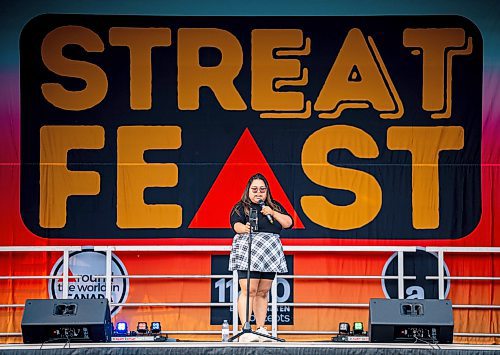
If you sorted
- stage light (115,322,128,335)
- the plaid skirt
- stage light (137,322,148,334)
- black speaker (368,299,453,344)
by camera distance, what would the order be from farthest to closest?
stage light (137,322,148,334), stage light (115,322,128,335), the plaid skirt, black speaker (368,299,453,344)

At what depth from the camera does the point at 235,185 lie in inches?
361

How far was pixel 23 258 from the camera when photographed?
9.13 m

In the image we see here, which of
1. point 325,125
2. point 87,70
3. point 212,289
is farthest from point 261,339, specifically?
point 87,70

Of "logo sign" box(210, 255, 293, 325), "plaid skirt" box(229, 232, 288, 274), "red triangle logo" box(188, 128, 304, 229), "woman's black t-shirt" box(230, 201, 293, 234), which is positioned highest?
"red triangle logo" box(188, 128, 304, 229)

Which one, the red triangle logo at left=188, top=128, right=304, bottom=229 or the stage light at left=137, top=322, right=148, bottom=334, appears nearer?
the stage light at left=137, top=322, right=148, bottom=334

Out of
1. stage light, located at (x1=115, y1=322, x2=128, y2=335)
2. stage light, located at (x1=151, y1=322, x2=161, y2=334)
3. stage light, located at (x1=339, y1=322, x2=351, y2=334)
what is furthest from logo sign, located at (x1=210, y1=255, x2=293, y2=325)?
stage light, located at (x1=115, y1=322, x2=128, y2=335)

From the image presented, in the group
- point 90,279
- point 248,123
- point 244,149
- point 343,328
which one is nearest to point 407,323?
point 343,328

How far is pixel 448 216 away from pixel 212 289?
217 centimetres

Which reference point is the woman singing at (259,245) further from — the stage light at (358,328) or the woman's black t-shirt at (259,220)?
the stage light at (358,328)

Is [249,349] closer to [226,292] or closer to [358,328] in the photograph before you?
[358,328]

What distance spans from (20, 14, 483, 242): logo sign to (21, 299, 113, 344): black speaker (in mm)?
2610

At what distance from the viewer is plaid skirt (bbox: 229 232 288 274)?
7.91 meters

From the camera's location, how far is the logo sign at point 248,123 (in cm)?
917

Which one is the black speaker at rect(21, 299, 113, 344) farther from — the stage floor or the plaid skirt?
the plaid skirt
